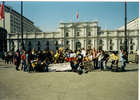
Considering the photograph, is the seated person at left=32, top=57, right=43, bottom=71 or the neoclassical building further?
the neoclassical building

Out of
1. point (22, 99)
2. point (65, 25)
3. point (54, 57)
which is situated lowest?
point (22, 99)

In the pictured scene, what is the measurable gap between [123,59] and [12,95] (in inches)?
277

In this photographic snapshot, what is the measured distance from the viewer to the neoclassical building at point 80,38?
43500mm

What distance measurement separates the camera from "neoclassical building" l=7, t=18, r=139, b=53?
43.5 metres

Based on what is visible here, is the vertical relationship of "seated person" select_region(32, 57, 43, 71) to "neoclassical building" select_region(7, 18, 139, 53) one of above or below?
below

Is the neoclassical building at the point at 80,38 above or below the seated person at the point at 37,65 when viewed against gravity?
above

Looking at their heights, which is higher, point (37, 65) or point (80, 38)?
point (80, 38)

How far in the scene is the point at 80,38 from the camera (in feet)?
148

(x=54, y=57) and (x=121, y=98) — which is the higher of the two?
(x=54, y=57)

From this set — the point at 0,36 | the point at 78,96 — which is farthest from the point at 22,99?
the point at 0,36

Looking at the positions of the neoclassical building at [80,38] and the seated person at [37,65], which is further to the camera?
the neoclassical building at [80,38]

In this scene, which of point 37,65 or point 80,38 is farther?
point 80,38

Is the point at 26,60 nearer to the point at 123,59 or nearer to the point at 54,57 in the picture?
the point at 54,57

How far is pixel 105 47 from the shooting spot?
146 feet
